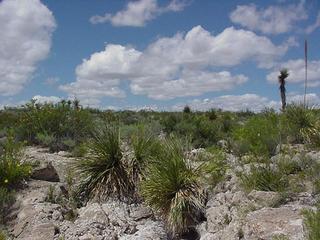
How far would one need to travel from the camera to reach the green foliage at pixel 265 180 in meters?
9.85

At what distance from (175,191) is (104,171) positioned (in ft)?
6.79

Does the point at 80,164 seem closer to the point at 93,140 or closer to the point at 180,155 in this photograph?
the point at 93,140

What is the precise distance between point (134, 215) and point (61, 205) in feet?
5.38

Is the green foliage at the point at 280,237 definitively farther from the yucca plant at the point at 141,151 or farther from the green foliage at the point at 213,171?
the yucca plant at the point at 141,151

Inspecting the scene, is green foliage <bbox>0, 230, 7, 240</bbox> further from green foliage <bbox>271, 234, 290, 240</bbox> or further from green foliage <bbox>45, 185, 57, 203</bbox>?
green foliage <bbox>271, 234, 290, 240</bbox>

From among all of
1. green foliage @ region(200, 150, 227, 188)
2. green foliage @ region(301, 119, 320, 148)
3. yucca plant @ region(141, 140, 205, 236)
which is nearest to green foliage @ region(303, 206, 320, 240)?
yucca plant @ region(141, 140, 205, 236)

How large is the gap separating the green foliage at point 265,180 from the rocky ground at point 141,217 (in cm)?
26

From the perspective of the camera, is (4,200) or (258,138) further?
(258,138)

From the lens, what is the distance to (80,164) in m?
11.7

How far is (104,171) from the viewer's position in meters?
11.4

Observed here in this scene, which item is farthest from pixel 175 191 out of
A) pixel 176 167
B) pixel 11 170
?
pixel 11 170

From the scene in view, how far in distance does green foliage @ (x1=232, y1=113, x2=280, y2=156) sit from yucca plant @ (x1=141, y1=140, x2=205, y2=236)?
2.62m

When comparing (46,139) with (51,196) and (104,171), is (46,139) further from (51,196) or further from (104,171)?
(51,196)

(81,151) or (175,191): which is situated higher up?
(81,151)
